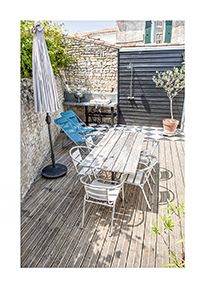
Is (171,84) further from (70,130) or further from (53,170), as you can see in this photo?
(53,170)

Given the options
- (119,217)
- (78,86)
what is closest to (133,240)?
(119,217)

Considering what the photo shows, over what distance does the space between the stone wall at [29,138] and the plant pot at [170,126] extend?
3682mm

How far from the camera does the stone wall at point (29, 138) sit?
11.6ft

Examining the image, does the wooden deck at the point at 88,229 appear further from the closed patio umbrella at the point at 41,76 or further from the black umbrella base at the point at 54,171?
the closed patio umbrella at the point at 41,76

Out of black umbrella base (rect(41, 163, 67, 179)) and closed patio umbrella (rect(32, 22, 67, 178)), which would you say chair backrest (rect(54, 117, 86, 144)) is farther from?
closed patio umbrella (rect(32, 22, 67, 178))

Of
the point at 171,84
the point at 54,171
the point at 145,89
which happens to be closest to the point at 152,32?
the point at 145,89

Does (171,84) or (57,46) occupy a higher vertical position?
(57,46)

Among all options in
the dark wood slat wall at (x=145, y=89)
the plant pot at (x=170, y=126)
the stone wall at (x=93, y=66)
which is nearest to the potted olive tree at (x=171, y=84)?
the plant pot at (x=170, y=126)

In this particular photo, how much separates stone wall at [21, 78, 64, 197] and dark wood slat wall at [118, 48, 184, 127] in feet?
10.9

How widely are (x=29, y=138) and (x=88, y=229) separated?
6.80ft

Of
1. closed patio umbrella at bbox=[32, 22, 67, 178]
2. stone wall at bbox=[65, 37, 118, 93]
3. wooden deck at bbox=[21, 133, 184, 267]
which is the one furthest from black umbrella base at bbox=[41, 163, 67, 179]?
stone wall at bbox=[65, 37, 118, 93]

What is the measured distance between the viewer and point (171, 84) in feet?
19.9
